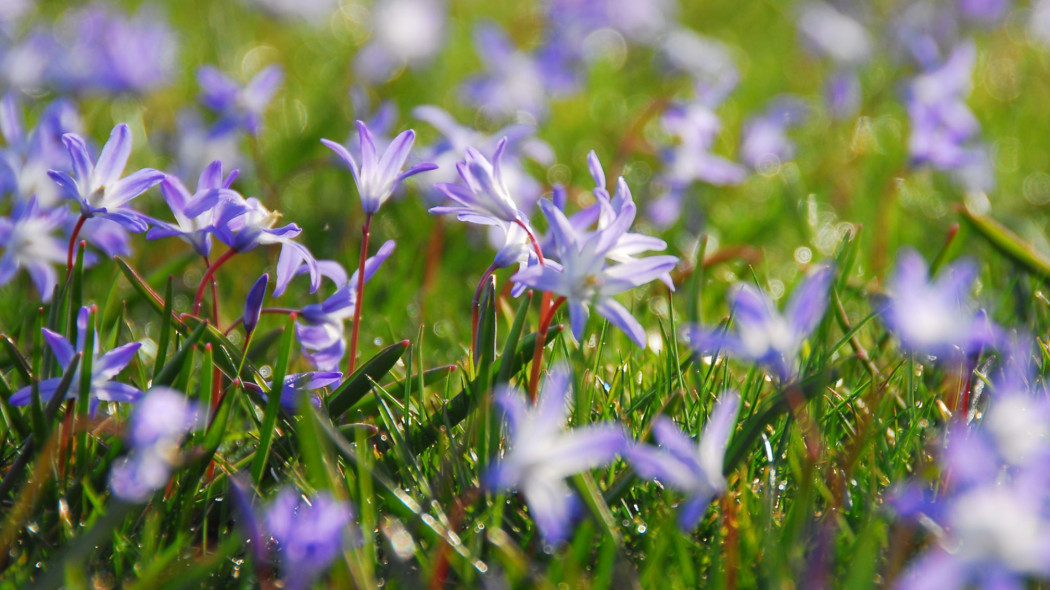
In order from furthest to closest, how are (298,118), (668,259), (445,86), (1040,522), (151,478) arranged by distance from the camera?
1. (445,86)
2. (298,118)
3. (668,259)
4. (151,478)
5. (1040,522)

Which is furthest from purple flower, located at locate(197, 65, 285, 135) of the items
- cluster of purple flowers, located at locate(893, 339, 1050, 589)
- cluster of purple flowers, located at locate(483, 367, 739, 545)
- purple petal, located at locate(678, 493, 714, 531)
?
cluster of purple flowers, located at locate(893, 339, 1050, 589)

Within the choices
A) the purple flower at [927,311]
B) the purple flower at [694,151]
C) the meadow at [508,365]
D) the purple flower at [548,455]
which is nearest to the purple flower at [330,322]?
the meadow at [508,365]

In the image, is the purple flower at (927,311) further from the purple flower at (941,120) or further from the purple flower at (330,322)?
the purple flower at (941,120)

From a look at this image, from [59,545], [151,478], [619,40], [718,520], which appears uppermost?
[151,478]

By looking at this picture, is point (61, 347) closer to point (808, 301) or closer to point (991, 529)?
point (808, 301)

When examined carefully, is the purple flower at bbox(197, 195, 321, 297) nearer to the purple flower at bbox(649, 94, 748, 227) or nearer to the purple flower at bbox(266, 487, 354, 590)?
the purple flower at bbox(266, 487, 354, 590)

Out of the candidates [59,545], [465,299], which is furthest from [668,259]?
[465,299]

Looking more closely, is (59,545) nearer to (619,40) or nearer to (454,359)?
(454,359)

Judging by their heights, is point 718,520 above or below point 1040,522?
below
